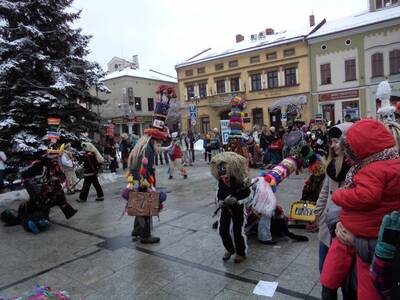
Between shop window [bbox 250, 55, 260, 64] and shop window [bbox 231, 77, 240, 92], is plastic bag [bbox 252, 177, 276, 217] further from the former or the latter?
shop window [bbox 231, 77, 240, 92]

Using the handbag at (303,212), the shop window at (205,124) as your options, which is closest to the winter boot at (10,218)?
the handbag at (303,212)

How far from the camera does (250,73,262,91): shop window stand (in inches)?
1246

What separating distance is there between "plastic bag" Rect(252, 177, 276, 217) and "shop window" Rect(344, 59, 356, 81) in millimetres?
26001

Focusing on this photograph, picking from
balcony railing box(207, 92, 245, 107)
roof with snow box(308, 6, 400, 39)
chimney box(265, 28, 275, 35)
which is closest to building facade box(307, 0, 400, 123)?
roof with snow box(308, 6, 400, 39)

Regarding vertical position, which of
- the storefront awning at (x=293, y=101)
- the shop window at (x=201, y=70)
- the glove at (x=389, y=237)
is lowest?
the glove at (x=389, y=237)

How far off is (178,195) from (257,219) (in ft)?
13.1

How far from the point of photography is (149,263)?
4.30 m

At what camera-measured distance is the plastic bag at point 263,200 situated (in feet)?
15.1

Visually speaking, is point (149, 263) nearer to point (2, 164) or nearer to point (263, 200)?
point (263, 200)

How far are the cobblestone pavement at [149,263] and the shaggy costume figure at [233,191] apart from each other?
1.16 ft

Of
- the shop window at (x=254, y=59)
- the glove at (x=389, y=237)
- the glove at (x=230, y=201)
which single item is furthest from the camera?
the shop window at (x=254, y=59)

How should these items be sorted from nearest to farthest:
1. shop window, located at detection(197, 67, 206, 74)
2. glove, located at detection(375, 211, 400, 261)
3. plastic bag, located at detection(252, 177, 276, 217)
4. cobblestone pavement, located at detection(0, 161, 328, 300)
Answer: glove, located at detection(375, 211, 400, 261) < cobblestone pavement, located at detection(0, 161, 328, 300) < plastic bag, located at detection(252, 177, 276, 217) < shop window, located at detection(197, 67, 206, 74)

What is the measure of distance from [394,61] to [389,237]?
28.4 m

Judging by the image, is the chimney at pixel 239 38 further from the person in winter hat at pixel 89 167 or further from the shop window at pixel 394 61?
the person in winter hat at pixel 89 167
